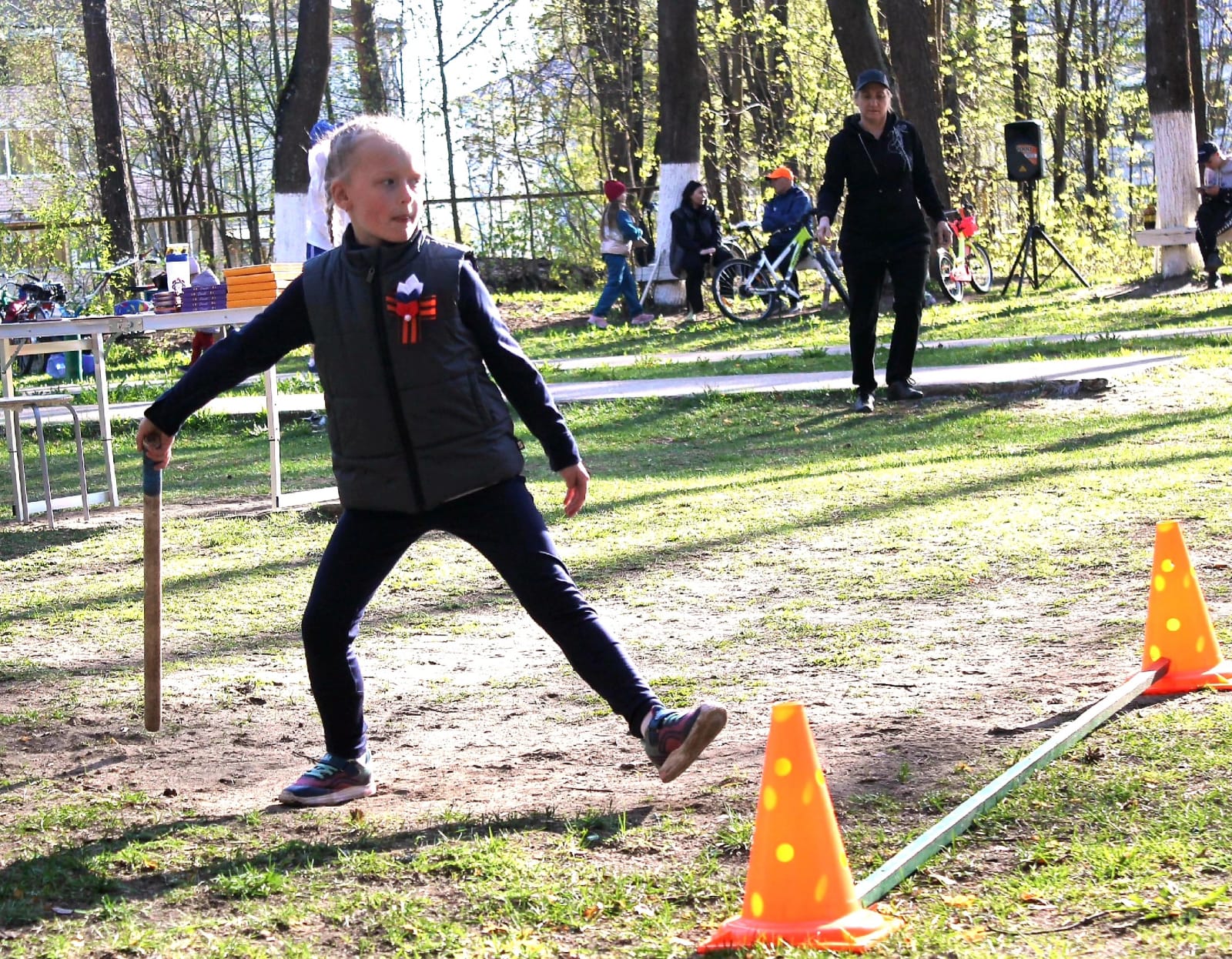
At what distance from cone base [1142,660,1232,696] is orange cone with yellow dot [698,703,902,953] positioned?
1.65 meters

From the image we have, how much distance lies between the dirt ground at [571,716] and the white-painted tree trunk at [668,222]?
643 inches

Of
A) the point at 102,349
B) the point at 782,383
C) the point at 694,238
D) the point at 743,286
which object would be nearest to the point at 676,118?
the point at 694,238

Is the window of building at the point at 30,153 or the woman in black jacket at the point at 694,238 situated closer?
the woman in black jacket at the point at 694,238

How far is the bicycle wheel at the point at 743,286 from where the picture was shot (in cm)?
2034

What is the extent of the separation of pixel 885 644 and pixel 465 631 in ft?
5.23

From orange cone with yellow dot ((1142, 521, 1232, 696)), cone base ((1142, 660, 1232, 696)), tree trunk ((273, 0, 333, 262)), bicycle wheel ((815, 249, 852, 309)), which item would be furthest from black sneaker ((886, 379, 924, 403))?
tree trunk ((273, 0, 333, 262))

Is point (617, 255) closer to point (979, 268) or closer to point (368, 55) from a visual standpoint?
point (979, 268)

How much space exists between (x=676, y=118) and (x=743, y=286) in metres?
2.99

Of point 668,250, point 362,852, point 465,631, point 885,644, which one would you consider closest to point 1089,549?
point 885,644

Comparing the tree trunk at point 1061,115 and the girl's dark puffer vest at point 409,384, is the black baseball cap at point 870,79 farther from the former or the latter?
the tree trunk at point 1061,115

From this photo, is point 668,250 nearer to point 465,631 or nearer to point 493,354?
point 465,631

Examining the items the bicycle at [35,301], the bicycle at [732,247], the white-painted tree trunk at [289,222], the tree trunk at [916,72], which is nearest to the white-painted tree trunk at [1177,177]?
the tree trunk at [916,72]

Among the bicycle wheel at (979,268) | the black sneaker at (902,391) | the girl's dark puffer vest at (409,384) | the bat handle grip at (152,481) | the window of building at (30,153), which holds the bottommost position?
the black sneaker at (902,391)

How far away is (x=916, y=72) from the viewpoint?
20.5 m
